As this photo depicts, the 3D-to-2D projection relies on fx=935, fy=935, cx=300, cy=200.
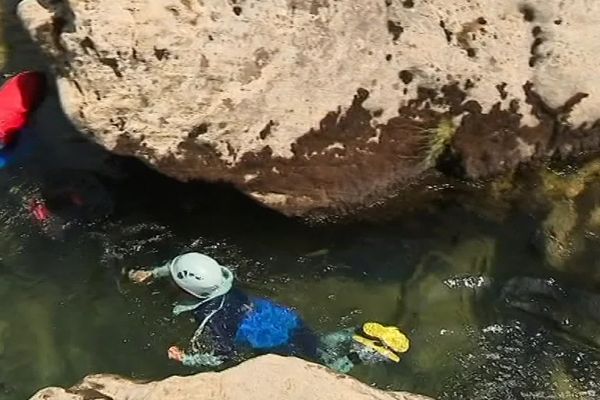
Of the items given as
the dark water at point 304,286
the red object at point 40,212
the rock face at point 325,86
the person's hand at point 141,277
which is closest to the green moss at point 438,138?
the rock face at point 325,86

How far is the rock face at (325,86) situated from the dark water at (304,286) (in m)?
0.46

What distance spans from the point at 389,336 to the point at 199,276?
4.59ft

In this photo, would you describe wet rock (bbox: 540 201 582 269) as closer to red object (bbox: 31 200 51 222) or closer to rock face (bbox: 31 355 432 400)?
rock face (bbox: 31 355 432 400)

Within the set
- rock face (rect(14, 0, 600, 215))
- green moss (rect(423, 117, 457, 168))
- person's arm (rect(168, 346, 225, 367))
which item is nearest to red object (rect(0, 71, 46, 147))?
rock face (rect(14, 0, 600, 215))

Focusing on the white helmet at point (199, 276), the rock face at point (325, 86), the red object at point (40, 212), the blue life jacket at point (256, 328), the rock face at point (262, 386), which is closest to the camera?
the rock face at point (262, 386)

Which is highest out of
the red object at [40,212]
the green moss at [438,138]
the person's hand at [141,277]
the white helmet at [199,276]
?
the green moss at [438,138]

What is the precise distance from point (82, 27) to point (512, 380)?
3626 mm

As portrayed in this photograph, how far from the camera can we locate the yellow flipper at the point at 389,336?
6.44 m

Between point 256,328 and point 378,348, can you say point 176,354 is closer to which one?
point 256,328

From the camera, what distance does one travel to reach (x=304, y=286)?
6.81 m

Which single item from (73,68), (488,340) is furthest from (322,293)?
(73,68)

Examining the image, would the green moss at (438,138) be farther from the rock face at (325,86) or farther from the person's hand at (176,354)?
the person's hand at (176,354)

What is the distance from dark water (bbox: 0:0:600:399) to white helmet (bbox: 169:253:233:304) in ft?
1.43

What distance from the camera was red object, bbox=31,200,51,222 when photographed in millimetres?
7012
